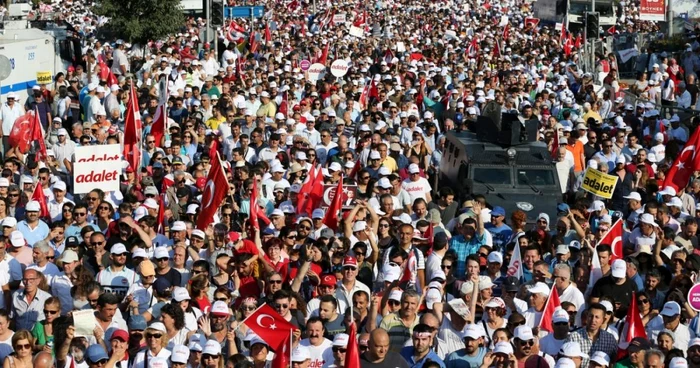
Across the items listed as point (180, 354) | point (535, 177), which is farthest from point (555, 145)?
point (180, 354)

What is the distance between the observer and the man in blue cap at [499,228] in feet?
53.3

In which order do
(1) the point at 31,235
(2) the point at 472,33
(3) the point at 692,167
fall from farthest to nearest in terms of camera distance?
(2) the point at 472,33, (3) the point at 692,167, (1) the point at 31,235

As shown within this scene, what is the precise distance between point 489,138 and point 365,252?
534cm

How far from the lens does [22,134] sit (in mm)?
21000

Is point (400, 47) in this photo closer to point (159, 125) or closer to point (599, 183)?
point (159, 125)

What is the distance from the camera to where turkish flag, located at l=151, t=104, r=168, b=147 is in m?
21.5

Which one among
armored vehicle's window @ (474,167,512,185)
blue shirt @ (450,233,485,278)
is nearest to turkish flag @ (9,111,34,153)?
armored vehicle's window @ (474,167,512,185)

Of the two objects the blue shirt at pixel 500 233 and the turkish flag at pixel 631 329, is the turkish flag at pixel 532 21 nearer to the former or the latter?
the blue shirt at pixel 500 233

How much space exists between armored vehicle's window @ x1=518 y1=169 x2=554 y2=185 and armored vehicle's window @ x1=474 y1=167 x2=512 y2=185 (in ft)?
0.53

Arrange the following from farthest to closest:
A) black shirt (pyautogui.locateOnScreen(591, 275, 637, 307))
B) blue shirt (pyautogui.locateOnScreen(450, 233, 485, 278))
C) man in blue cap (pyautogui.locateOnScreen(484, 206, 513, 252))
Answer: man in blue cap (pyautogui.locateOnScreen(484, 206, 513, 252))
blue shirt (pyautogui.locateOnScreen(450, 233, 485, 278))
black shirt (pyautogui.locateOnScreen(591, 275, 637, 307))

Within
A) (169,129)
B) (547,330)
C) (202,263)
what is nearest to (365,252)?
(202,263)

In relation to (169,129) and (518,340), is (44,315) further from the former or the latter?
(169,129)

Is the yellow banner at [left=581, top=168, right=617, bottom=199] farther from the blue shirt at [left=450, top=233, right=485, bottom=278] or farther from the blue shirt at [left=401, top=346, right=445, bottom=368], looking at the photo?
the blue shirt at [left=401, top=346, right=445, bottom=368]

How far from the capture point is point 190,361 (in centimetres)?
1155
